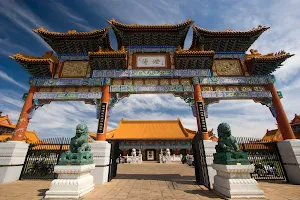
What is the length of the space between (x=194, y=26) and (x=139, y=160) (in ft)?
60.9

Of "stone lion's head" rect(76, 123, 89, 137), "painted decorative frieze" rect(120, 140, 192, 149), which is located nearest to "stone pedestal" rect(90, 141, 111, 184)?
"stone lion's head" rect(76, 123, 89, 137)

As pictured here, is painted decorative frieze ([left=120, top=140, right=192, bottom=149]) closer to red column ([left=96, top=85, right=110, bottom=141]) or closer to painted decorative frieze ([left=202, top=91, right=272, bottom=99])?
painted decorative frieze ([left=202, top=91, right=272, bottom=99])

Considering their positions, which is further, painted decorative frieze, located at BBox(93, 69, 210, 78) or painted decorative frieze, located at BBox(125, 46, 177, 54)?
painted decorative frieze, located at BBox(125, 46, 177, 54)

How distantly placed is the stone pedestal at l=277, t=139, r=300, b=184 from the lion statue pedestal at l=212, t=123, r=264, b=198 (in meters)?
4.41

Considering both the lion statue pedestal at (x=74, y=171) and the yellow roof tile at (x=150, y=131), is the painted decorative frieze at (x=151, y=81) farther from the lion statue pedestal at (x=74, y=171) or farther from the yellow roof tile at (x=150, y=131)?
the yellow roof tile at (x=150, y=131)

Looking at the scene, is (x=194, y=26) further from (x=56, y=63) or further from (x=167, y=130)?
→ (x=167, y=130)

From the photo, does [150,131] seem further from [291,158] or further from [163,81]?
[291,158]

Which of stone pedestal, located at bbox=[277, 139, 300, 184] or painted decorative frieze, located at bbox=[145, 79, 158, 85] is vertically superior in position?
painted decorative frieze, located at bbox=[145, 79, 158, 85]

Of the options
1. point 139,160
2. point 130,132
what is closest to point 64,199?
point 139,160

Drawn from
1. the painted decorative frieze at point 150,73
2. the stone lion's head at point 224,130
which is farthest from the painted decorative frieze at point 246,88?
the stone lion's head at point 224,130

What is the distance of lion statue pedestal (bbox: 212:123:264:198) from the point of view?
149 inches

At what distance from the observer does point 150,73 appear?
8805 mm

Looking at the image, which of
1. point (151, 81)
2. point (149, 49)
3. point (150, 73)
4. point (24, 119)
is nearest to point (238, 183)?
point (151, 81)

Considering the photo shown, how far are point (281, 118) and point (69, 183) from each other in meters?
10.2
